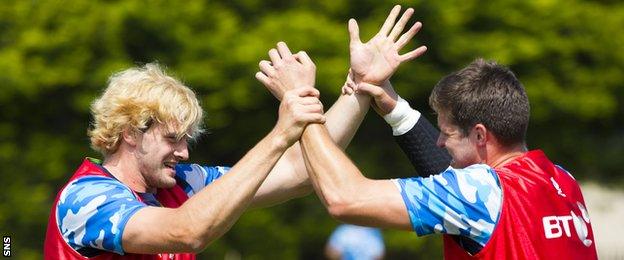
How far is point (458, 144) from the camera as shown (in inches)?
142

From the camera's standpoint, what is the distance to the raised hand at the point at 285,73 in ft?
12.1

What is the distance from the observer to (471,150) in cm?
360

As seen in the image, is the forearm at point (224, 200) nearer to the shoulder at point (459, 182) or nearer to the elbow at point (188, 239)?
the elbow at point (188, 239)

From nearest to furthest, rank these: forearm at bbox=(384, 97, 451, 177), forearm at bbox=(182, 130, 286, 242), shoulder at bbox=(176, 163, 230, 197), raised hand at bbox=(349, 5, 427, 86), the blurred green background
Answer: forearm at bbox=(182, 130, 286, 242) → raised hand at bbox=(349, 5, 427, 86) → shoulder at bbox=(176, 163, 230, 197) → forearm at bbox=(384, 97, 451, 177) → the blurred green background

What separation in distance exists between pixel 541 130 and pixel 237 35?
242 centimetres

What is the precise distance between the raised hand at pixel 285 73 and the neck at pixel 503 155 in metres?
0.62

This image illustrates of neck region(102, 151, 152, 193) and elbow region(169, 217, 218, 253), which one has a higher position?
neck region(102, 151, 152, 193)

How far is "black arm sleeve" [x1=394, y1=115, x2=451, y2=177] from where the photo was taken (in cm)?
416

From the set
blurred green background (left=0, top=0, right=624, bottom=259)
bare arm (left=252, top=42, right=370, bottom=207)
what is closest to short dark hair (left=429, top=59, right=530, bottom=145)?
bare arm (left=252, top=42, right=370, bottom=207)

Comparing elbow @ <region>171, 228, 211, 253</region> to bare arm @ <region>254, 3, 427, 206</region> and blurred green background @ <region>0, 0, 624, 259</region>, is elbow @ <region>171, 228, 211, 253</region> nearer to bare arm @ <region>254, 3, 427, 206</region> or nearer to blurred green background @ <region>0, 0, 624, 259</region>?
bare arm @ <region>254, 3, 427, 206</region>

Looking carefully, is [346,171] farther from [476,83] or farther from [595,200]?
[595,200]

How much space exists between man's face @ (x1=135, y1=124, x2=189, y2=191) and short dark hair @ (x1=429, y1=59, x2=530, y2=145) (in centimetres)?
90

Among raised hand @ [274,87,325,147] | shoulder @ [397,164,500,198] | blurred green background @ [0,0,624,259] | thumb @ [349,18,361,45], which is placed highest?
blurred green background @ [0,0,624,259]

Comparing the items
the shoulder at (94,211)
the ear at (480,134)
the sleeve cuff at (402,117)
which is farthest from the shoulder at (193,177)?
the ear at (480,134)
